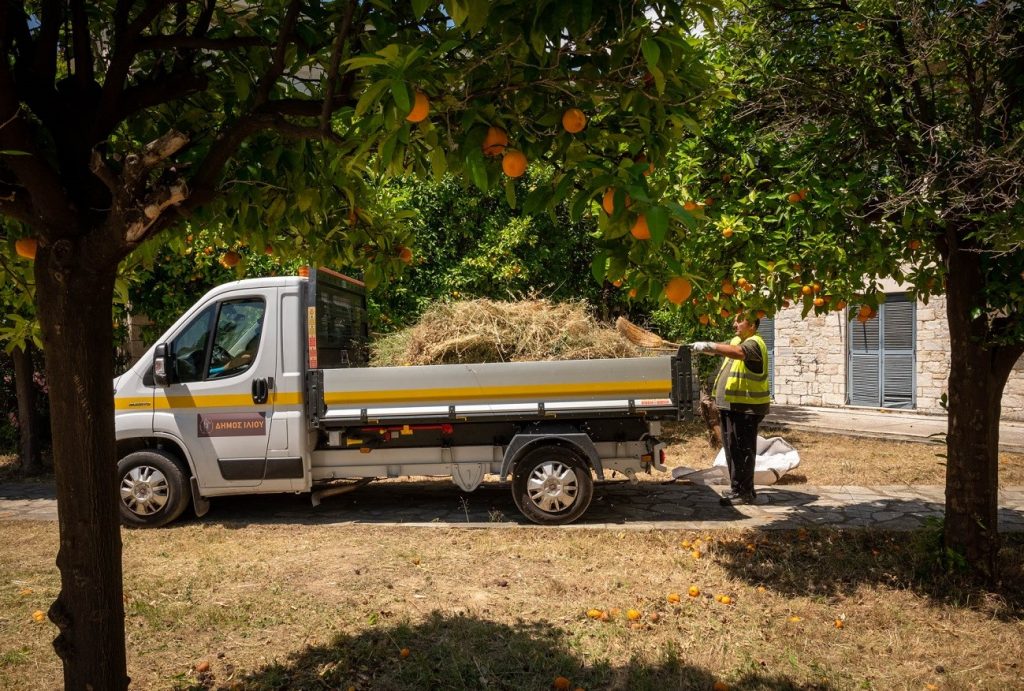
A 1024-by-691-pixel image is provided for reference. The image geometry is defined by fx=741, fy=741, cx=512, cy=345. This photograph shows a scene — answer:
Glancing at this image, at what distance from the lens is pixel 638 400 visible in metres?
6.48

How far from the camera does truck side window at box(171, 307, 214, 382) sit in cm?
698

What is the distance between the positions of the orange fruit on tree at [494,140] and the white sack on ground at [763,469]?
6.67 metres

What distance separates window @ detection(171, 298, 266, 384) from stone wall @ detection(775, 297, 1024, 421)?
11.2 m

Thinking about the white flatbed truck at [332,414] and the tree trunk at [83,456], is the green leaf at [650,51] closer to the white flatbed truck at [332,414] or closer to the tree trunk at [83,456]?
the tree trunk at [83,456]

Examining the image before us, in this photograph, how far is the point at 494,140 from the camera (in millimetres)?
2352

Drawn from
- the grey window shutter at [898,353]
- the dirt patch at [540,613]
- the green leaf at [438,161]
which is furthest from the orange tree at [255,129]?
the grey window shutter at [898,353]

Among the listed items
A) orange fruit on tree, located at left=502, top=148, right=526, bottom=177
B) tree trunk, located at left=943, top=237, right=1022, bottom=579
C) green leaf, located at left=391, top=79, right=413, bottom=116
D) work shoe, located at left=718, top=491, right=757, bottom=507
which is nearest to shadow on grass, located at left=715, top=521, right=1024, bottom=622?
tree trunk, located at left=943, top=237, right=1022, bottom=579

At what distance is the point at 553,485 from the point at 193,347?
364cm

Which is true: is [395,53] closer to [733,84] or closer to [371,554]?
[733,84]

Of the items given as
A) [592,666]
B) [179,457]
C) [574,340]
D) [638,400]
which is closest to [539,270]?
[574,340]

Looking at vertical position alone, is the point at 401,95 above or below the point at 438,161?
above

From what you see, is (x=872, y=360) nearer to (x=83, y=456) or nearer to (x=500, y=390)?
(x=500, y=390)

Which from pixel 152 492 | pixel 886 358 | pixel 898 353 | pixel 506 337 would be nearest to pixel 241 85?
pixel 506 337

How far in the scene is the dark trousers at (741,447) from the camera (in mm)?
7234
